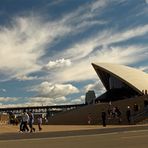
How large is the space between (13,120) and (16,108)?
12054 cm

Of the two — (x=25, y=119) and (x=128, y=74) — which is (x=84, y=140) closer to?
(x=25, y=119)

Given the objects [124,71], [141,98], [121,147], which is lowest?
[121,147]

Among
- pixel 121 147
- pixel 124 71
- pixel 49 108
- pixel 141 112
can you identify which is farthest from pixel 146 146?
pixel 49 108

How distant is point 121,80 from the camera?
252 feet

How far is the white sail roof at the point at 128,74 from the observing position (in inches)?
2923

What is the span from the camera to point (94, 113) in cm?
5588

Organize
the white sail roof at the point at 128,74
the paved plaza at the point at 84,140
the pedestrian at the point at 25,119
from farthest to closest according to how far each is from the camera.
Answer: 1. the white sail roof at the point at 128,74
2. the pedestrian at the point at 25,119
3. the paved plaza at the point at 84,140

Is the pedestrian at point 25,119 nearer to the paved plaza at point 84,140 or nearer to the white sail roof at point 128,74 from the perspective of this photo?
the paved plaza at point 84,140

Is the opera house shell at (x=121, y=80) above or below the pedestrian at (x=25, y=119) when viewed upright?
above

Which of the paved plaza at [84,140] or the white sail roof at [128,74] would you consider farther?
the white sail roof at [128,74]

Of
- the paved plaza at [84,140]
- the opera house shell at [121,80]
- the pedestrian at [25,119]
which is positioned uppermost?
the opera house shell at [121,80]

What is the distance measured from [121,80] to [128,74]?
2462mm

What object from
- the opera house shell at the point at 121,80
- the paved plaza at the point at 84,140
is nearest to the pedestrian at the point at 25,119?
the paved plaza at the point at 84,140

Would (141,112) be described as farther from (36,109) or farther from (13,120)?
(36,109)
